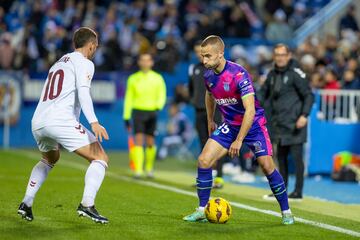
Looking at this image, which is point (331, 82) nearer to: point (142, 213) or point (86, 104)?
point (142, 213)

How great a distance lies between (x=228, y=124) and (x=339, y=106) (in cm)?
929

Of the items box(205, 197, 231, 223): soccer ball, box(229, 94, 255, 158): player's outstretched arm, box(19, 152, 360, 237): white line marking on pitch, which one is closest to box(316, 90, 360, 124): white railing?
box(19, 152, 360, 237): white line marking on pitch

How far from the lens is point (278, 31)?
85.9ft

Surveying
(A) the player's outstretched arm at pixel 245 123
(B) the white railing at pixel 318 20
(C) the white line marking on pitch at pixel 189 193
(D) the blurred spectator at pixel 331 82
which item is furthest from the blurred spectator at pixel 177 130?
(A) the player's outstretched arm at pixel 245 123

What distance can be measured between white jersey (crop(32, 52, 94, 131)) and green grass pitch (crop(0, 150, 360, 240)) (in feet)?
3.66

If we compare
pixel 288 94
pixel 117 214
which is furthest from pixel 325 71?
pixel 117 214

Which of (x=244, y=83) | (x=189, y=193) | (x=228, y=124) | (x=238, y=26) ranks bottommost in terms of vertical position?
(x=189, y=193)

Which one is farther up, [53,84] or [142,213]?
[53,84]

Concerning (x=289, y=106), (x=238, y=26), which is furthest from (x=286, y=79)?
(x=238, y=26)

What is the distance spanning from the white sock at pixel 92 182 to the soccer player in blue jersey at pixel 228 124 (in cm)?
122

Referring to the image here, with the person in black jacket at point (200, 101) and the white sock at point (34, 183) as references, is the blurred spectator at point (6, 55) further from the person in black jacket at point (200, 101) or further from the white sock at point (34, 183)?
the white sock at point (34, 183)

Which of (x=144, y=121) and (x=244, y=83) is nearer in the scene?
(x=244, y=83)

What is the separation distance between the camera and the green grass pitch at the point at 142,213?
357 inches

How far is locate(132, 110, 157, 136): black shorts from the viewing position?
54.5 feet
